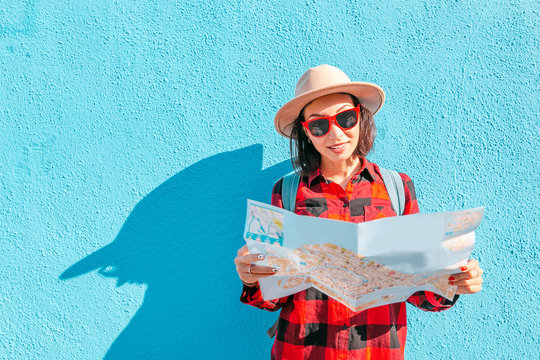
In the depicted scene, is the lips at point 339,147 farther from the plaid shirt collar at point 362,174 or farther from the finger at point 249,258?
the finger at point 249,258

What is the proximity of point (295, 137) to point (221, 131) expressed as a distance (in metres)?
0.35

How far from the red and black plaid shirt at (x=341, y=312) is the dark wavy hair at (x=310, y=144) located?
0.36 feet

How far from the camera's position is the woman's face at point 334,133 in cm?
124

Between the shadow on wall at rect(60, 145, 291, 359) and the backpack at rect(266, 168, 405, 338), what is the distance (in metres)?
0.30

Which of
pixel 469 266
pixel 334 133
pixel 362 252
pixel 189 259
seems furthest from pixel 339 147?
pixel 189 259

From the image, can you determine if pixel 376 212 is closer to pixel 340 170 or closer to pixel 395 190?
pixel 395 190

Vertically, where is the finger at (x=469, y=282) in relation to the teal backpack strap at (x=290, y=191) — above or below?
below

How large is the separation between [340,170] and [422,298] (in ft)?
1.74

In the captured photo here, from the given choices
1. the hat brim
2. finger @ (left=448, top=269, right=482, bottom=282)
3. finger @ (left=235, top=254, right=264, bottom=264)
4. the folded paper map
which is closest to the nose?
the hat brim

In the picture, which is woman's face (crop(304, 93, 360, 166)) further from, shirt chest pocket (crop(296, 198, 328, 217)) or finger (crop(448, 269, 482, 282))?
finger (crop(448, 269, 482, 282))

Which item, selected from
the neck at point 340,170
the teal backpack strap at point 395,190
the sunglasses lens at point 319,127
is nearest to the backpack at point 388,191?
the teal backpack strap at point 395,190

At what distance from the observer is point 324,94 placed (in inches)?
50.7

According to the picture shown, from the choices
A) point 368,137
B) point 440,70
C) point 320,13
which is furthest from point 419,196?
point 320,13

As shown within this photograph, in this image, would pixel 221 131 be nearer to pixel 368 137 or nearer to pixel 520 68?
pixel 368 137
